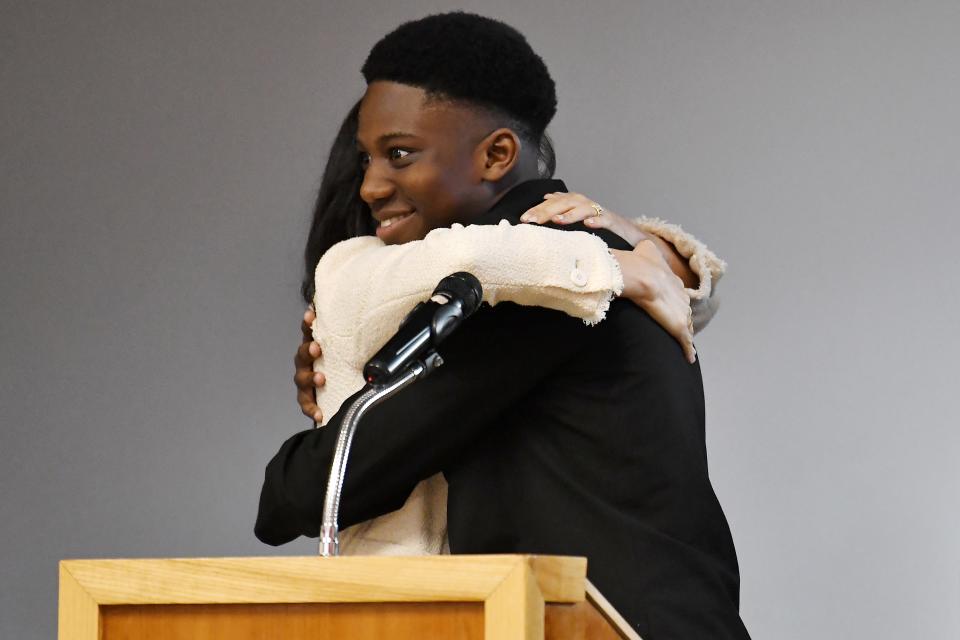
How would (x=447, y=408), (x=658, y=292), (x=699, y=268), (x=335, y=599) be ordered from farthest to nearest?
1. (x=699, y=268)
2. (x=658, y=292)
3. (x=447, y=408)
4. (x=335, y=599)

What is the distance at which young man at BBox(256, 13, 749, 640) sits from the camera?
4.86 feet

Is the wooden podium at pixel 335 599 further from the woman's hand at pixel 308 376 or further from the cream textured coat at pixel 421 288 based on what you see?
the woman's hand at pixel 308 376

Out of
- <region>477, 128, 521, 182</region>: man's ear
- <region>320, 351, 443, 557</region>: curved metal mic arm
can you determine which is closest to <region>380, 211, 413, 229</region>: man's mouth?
<region>477, 128, 521, 182</region>: man's ear

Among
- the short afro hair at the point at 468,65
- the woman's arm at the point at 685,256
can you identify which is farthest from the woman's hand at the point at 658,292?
A: the short afro hair at the point at 468,65

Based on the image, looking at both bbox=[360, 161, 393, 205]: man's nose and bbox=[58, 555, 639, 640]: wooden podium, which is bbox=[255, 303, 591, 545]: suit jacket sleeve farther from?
bbox=[58, 555, 639, 640]: wooden podium

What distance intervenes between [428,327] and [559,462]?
344mm

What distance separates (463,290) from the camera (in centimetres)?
132

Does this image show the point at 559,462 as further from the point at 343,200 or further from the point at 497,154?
the point at 343,200

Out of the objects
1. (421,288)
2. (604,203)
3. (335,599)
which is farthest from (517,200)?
(604,203)

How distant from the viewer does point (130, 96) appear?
10.2 feet

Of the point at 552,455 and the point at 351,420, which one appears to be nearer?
the point at 351,420

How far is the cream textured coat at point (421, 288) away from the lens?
4.59 feet

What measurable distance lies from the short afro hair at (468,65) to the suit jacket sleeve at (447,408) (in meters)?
0.33

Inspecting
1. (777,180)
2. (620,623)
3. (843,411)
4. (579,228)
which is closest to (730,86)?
(777,180)
